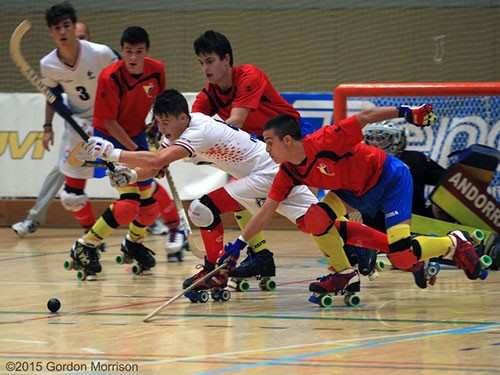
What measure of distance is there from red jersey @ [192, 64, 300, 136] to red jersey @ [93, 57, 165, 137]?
75 centimetres

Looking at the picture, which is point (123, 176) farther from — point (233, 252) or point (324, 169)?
point (324, 169)

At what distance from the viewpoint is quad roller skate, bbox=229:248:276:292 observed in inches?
270

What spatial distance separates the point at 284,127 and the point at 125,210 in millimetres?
2035

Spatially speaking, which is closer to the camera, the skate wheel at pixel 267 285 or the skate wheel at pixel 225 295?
the skate wheel at pixel 225 295

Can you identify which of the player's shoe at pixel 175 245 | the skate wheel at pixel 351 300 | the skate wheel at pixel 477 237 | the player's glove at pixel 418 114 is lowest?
the player's shoe at pixel 175 245

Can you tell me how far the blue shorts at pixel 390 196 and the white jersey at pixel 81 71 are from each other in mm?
2875

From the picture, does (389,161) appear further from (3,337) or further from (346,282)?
(3,337)

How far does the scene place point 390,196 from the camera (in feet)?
20.5

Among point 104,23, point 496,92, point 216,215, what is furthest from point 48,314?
point 104,23

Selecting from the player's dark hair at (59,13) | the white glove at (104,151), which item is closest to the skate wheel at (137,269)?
the white glove at (104,151)

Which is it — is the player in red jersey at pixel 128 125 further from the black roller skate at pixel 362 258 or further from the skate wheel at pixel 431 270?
the skate wheel at pixel 431 270

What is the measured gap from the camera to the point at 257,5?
13.5 meters

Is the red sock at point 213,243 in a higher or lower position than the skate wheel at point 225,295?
higher

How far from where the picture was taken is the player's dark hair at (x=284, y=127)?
19.5 feet
